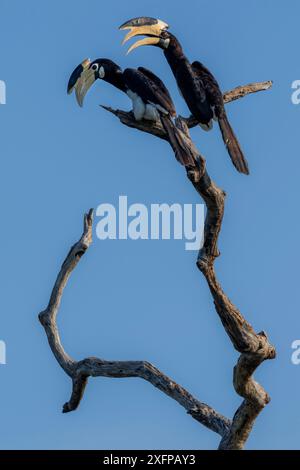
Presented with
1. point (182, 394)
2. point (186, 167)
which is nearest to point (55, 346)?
point (182, 394)

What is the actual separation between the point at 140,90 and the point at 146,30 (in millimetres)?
552

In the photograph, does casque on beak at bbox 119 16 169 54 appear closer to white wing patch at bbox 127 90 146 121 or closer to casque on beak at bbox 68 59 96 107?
white wing patch at bbox 127 90 146 121

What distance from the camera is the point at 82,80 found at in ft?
48.6

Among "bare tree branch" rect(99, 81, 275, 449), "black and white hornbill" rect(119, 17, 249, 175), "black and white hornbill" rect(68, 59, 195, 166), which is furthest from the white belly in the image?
"bare tree branch" rect(99, 81, 275, 449)

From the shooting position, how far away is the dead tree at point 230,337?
1184 cm

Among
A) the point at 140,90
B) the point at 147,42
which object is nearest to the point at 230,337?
the point at 140,90

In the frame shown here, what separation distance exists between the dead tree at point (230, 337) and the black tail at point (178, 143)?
0.14 ft

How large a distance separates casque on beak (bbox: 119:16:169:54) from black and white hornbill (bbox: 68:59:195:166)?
341mm

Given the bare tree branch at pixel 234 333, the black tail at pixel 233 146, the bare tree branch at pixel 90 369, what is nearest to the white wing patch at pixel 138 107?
the black tail at pixel 233 146

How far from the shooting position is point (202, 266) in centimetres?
1195

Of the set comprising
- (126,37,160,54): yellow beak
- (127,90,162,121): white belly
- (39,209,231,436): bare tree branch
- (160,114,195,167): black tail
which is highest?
(126,37,160,54): yellow beak

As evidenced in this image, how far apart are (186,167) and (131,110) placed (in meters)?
1.47

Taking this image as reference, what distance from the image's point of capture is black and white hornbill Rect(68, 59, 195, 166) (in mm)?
12453
